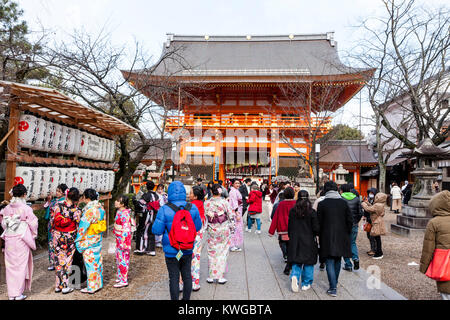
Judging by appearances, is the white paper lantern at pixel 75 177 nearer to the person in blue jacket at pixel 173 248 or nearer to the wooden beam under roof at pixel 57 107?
the wooden beam under roof at pixel 57 107

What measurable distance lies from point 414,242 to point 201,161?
15759 millimetres

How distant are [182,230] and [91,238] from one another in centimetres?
158

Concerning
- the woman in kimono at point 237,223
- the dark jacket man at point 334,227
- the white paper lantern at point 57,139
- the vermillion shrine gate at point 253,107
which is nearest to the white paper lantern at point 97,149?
the white paper lantern at point 57,139

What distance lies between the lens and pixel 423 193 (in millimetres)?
9727

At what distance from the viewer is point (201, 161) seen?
22391mm

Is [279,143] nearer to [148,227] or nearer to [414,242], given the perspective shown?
[414,242]

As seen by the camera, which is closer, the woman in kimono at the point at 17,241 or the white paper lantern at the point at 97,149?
the woman in kimono at the point at 17,241

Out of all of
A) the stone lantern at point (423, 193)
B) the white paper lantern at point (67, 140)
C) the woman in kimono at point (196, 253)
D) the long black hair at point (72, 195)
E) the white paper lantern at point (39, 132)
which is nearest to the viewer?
the long black hair at point (72, 195)

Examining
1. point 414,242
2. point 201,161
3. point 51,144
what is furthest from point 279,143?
point 51,144

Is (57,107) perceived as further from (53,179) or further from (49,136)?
(53,179)

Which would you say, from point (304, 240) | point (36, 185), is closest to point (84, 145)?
point (36, 185)

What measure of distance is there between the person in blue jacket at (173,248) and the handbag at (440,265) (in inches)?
108

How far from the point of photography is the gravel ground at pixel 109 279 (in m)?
4.31

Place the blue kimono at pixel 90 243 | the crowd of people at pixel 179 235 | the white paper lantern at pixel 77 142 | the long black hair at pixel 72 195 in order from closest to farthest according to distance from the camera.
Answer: the crowd of people at pixel 179 235
the blue kimono at pixel 90 243
the long black hair at pixel 72 195
the white paper lantern at pixel 77 142
